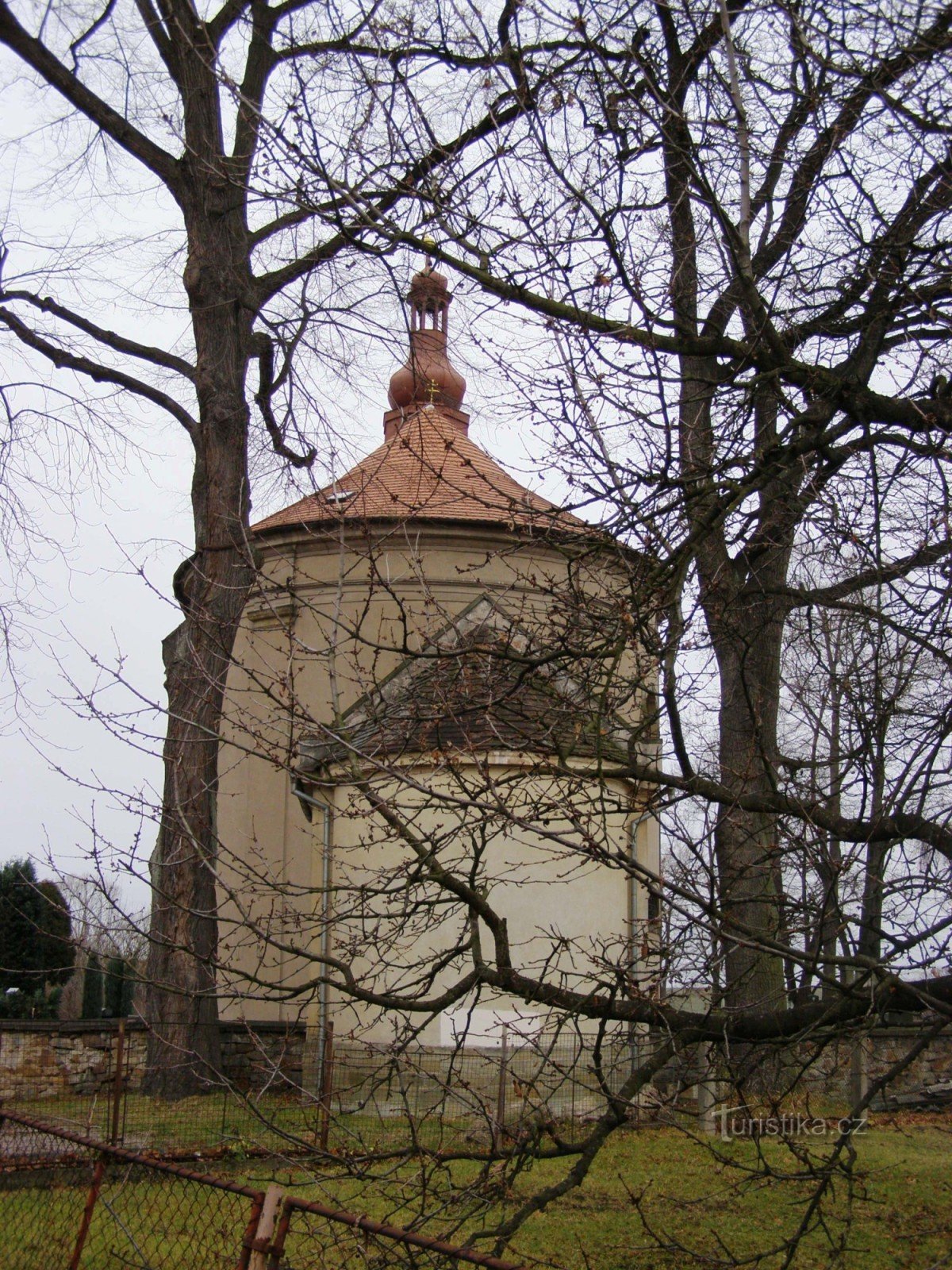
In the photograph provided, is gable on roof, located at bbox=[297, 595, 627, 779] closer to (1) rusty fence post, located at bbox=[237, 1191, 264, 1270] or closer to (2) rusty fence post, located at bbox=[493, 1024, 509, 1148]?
(2) rusty fence post, located at bbox=[493, 1024, 509, 1148]

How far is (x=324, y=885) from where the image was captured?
29.0 feet

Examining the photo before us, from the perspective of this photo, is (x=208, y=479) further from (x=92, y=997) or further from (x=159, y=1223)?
(x=92, y=997)

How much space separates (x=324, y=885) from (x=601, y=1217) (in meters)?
2.84

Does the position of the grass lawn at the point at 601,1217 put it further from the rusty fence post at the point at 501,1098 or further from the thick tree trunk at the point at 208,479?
the thick tree trunk at the point at 208,479

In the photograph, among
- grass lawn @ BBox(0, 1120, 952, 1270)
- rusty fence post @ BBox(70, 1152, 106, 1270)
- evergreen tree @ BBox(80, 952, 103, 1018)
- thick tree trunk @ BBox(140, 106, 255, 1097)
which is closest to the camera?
rusty fence post @ BBox(70, 1152, 106, 1270)

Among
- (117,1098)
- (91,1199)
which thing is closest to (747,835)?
(91,1199)

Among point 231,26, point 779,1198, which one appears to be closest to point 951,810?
point 779,1198

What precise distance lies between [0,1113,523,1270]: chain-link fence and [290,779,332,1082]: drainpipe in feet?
3.00

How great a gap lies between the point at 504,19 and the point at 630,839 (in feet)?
14.5

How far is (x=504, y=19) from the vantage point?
269 inches

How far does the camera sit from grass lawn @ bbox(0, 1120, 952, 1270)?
6535mm

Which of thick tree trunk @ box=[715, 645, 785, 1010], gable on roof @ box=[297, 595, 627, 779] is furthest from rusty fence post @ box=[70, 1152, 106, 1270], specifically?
thick tree trunk @ box=[715, 645, 785, 1010]

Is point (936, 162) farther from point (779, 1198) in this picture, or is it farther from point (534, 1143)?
point (779, 1198)

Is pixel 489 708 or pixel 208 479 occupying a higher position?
pixel 208 479
